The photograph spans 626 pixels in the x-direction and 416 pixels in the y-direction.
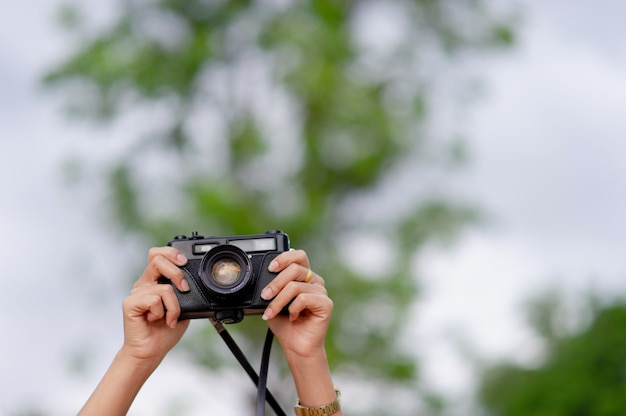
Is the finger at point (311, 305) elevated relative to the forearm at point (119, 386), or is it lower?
elevated

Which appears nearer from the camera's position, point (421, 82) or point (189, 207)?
point (189, 207)

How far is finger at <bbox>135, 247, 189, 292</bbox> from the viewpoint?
5.38ft

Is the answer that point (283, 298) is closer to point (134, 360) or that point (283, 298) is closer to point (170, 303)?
point (170, 303)

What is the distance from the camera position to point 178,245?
1.69m

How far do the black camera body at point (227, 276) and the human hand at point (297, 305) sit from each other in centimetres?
2

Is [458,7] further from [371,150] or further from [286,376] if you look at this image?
[286,376]

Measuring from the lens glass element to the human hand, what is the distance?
6 centimetres

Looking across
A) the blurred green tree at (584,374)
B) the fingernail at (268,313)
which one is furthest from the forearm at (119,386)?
the blurred green tree at (584,374)

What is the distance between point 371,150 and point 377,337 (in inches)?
69.6

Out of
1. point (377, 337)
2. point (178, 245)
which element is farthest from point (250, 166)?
point (178, 245)

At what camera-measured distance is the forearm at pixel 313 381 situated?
1.68 metres

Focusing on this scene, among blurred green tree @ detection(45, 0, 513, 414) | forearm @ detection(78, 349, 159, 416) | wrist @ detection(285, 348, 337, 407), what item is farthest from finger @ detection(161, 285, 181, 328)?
blurred green tree @ detection(45, 0, 513, 414)

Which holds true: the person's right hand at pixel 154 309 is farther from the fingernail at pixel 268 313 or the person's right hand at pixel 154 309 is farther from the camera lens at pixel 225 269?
the fingernail at pixel 268 313

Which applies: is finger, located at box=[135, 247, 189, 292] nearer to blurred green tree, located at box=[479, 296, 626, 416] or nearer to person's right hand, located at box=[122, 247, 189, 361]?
person's right hand, located at box=[122, 247, 189, 361]
